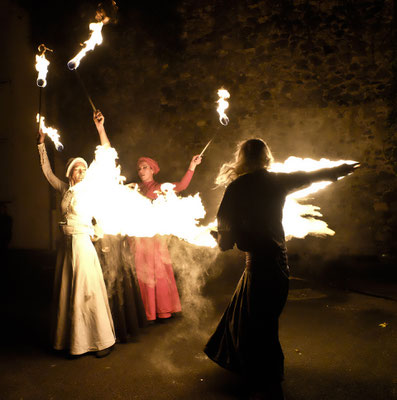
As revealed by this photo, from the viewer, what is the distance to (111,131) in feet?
27.3

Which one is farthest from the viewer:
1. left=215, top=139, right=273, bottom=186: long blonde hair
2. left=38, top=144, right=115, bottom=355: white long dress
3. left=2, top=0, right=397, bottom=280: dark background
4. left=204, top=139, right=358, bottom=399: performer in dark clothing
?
left=2, top=0, right=397, bottom=280: dark background

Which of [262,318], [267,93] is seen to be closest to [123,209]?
[262,318]

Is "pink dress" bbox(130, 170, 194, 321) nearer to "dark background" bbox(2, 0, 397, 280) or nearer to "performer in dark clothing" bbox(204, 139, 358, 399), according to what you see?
"performer in dark clothing" bbox(204, 139, 358, 399)

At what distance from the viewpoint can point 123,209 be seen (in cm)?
465

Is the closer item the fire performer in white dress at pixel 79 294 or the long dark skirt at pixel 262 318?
the long dark skirt at pixel 262 318

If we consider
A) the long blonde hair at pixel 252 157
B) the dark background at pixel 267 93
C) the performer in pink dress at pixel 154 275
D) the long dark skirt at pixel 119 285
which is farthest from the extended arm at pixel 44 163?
the dark background at pixel 267 93

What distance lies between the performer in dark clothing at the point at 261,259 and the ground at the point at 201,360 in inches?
18.0

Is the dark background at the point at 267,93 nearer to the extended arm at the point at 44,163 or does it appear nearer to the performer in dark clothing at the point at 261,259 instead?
the extended arm at the point at 44,163

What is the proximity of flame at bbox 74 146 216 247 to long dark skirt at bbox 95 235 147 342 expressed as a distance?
0.87 ft

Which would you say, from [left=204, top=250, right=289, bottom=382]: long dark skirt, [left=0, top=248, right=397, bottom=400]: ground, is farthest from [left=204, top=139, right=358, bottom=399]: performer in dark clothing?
[left=0, top=248, right=397, bottom=400]: ground

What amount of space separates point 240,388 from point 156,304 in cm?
220

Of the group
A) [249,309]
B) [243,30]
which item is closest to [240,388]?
[249,309]

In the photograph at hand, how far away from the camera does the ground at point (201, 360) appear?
3.44 meters

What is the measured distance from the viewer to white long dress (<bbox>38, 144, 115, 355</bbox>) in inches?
163
